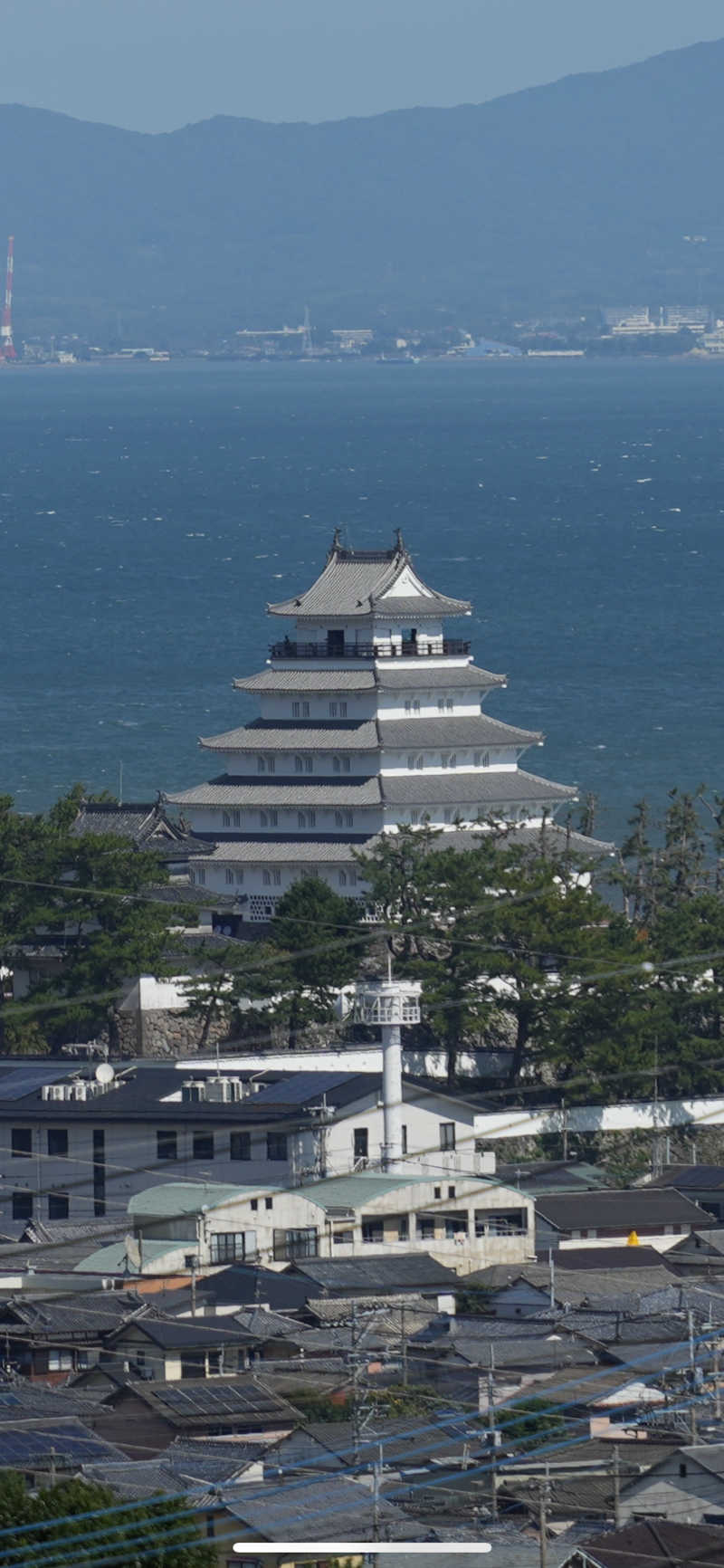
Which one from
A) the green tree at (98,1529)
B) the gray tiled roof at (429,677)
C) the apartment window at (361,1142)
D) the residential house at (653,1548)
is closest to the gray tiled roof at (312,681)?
the gray tiled roof at (429,677)

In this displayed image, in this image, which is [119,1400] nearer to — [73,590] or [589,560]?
[73,590]

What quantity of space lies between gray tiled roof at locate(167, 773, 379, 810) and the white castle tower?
1.3 inches

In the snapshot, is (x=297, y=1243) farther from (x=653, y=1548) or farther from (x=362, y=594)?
(x=362, y=594)

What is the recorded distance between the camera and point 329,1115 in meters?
40.4

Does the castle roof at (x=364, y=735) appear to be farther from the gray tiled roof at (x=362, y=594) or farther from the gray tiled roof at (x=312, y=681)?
the gray tiled roof at (x=362, y=594)

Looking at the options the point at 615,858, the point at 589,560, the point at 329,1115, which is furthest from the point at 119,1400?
the point at 589,560

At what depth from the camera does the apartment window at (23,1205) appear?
129ft

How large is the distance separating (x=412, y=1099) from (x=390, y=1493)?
19.3 metres

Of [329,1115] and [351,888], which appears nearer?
[329,1115]

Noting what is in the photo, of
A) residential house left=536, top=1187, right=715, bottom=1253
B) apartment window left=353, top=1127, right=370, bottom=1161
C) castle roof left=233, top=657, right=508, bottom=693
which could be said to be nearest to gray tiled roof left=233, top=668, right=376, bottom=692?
castle roof left=233, top=657, right=508, bottom=693

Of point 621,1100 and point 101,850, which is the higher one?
point 101,850

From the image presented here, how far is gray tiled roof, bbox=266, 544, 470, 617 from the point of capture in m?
Result: 56.4

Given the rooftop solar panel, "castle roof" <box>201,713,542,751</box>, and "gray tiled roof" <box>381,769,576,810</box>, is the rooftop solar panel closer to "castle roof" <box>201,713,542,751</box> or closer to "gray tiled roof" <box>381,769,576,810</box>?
"gray tiled roof" <box>381,769,576,810</box>

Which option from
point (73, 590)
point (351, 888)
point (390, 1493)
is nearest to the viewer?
point (390, 1493)
